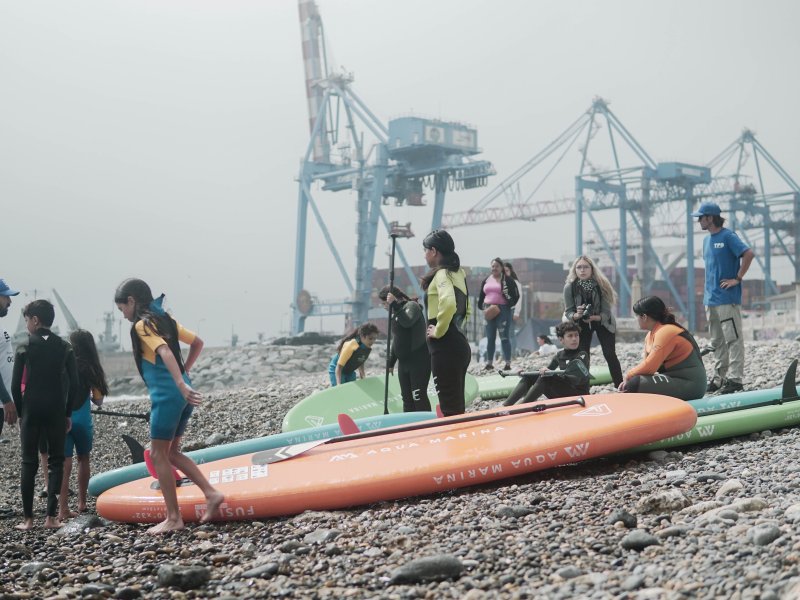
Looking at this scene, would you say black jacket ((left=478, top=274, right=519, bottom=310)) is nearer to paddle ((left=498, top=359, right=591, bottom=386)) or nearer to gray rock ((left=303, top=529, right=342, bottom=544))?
paddle ((left=498, top=359, right=591, bottom=386))

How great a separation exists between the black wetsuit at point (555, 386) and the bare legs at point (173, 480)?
98.7 inches

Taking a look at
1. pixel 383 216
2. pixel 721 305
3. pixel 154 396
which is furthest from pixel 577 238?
pixel 154 396

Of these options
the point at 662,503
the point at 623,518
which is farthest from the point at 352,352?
the point at 623,518

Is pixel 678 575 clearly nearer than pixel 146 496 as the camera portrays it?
Yes


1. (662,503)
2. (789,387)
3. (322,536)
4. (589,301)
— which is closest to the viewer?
(662,503)

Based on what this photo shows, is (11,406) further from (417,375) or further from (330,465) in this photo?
(417,375)

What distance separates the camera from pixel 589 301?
708 cm

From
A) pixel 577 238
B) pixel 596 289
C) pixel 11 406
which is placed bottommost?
pixel 11 406

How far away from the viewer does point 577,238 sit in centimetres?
5681

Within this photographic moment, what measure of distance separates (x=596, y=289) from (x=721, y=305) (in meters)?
1.04

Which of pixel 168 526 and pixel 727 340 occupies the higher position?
pixel 727 340

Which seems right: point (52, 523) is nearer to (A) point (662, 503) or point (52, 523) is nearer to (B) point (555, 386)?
(B) point (555, 386)

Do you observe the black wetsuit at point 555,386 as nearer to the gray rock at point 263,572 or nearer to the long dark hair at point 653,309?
the long dark hair at point 653,309

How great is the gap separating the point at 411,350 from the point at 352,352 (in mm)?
2477
